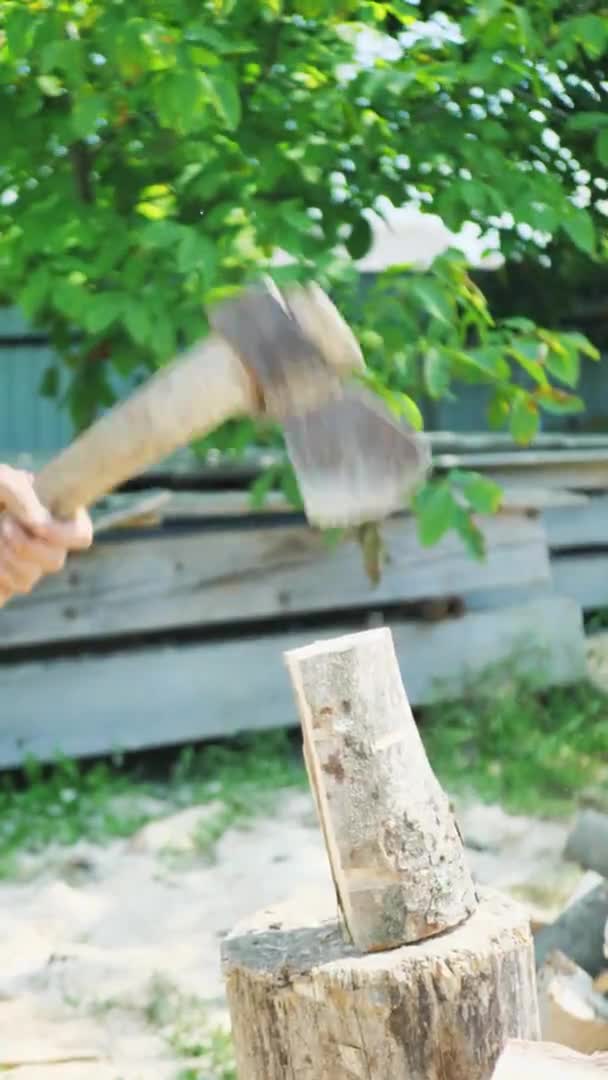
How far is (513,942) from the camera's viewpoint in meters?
1.92

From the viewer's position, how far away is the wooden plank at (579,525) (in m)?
6.29

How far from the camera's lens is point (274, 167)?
368 centimetres

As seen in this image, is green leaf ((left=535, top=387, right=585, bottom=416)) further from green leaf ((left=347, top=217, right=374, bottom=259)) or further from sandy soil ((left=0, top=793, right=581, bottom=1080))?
sandy soil ((left=0, top=793, right=581, bottom=1080))

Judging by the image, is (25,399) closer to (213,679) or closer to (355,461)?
(213,679)

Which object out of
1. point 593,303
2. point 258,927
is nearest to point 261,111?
point 258,927

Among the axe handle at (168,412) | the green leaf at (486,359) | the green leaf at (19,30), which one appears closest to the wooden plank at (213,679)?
the green leaf at (486,359)

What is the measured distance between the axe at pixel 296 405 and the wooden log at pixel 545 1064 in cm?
73

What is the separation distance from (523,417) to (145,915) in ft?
5.97

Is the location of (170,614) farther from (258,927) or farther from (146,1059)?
(258,927)

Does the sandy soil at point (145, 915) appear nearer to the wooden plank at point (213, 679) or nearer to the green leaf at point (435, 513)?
the wooden plank at point (213, 679)

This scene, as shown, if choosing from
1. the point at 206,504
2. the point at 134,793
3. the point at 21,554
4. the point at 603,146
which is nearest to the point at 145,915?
the point at 134,793

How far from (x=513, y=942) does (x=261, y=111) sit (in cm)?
270

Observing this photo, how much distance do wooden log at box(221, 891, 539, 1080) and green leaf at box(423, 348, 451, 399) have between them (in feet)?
5.95

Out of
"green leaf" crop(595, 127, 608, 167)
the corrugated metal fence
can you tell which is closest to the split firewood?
"green leaf" crop(595, 127, 608, 167)
